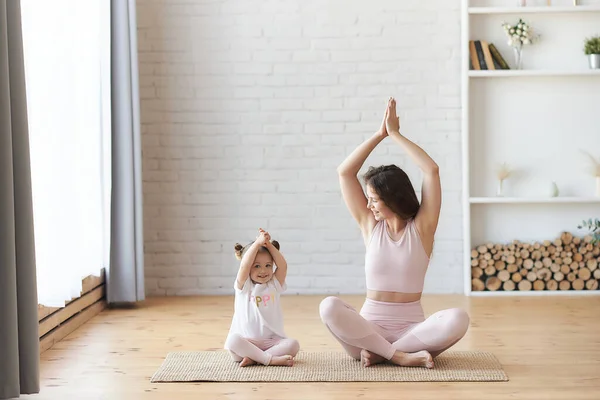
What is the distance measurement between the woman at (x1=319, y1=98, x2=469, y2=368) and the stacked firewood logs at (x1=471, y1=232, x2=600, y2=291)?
2058mm

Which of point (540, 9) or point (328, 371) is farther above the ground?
point (540, 9)

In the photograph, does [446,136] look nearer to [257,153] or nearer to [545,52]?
[545,52]

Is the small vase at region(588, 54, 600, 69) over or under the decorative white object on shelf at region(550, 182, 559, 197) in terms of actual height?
over

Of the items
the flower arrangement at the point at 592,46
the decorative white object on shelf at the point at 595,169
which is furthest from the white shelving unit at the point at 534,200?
the flower arrangement at the point at 592,46

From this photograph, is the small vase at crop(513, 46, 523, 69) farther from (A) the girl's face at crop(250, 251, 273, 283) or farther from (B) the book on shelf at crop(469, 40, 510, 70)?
(A) the girl's face at crop(250, 251, 273, 283)

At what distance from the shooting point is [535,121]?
580cm

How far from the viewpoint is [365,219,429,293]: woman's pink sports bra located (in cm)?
380

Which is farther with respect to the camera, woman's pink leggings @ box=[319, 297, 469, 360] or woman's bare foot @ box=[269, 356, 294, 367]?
woman's bare foot @ box=[269, 356, 294, 367]

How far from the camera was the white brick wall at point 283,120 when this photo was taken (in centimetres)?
584

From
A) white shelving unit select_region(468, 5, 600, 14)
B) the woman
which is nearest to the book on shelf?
white shelving unit select_region(468, 5, 600, 14)

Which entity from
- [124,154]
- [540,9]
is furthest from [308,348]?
[540,9]

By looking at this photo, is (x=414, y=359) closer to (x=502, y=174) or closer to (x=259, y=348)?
(x=259, y=348)

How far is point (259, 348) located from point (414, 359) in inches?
26.5

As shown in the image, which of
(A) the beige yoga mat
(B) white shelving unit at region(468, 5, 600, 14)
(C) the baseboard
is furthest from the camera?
(B) white shelving unit at region(468, 5, 600, 14)
